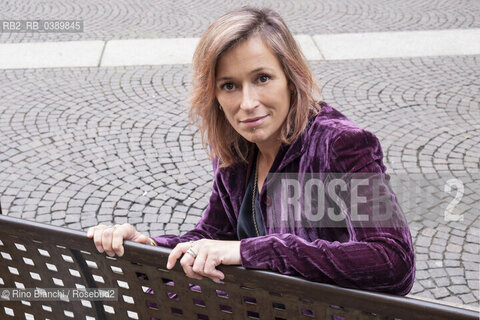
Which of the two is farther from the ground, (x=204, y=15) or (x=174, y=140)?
(x=204, y=15)

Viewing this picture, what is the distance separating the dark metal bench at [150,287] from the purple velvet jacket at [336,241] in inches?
4.9

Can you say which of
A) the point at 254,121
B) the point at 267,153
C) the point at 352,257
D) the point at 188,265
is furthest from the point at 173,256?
the point at 267,153

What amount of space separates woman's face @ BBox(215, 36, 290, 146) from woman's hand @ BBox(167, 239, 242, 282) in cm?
49

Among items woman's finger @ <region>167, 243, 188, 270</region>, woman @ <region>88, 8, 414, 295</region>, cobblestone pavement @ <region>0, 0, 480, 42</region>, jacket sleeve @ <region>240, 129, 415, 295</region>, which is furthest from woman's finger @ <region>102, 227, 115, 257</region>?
cobblestone pavement @ <region>0, 0, 480, 42</region>

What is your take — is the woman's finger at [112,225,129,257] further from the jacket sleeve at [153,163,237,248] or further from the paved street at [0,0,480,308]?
the paved street at [0,0,480,308]

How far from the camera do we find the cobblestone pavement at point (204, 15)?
27.0ft

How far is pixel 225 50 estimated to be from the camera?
172 cm

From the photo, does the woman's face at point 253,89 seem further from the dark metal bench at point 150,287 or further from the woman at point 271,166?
Answer: the dark metal bench at point 150,287

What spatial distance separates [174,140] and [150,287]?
12.7ft

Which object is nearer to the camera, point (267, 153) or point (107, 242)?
point (107, 242)

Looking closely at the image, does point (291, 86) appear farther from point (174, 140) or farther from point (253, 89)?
point (174, 140)

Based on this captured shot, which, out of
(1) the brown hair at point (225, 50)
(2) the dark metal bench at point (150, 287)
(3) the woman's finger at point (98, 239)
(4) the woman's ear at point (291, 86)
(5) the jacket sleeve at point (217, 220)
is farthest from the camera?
(5) the jacket sleeve at point (217, 220)

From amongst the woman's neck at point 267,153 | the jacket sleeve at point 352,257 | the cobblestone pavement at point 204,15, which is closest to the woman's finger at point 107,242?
the jacket sleeve at point 352,257

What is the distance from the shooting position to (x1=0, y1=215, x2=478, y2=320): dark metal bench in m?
1.27
